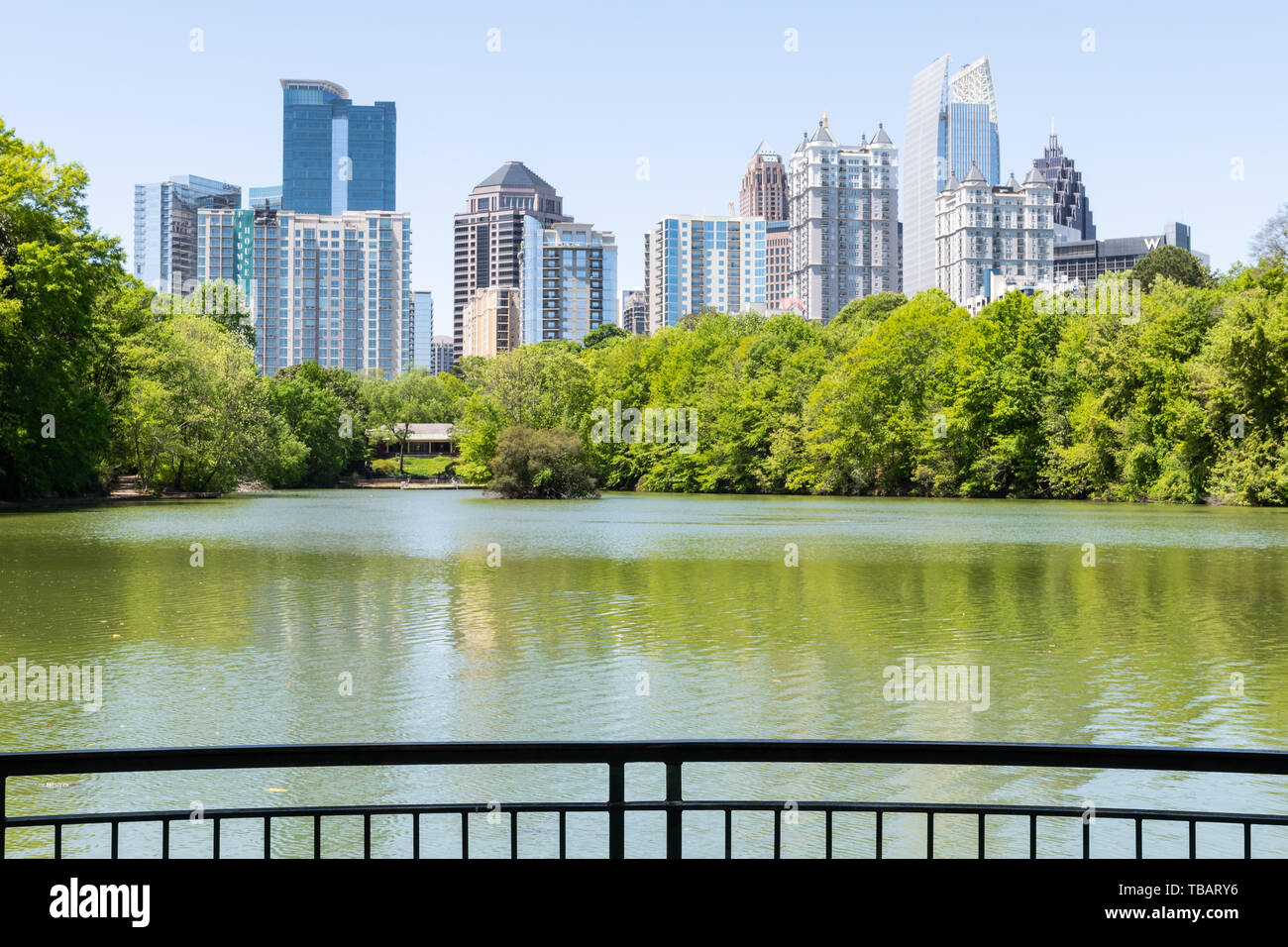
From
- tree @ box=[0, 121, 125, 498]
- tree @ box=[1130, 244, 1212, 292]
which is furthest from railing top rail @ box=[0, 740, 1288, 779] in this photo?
tree @ box=[1130, 244, 1212, 292]

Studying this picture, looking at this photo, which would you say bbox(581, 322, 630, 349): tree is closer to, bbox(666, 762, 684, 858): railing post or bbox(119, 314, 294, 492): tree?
bbox(119, 314, 294, 492): tree

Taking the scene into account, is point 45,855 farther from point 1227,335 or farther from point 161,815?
point 1227,335

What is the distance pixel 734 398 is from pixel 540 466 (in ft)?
78.5

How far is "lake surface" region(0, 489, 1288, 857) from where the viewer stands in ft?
27.1

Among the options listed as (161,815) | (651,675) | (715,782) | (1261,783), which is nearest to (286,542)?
(651,675)

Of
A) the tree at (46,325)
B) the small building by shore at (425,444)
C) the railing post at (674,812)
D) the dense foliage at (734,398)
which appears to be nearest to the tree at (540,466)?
the dense foliage at (734,398)

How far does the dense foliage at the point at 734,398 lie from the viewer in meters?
47.7

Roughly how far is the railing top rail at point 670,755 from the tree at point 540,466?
201 ft

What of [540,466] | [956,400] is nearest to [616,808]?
[540,466]

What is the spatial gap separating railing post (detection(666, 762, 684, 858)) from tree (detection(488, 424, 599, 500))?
6118cm

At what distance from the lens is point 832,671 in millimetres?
13195
